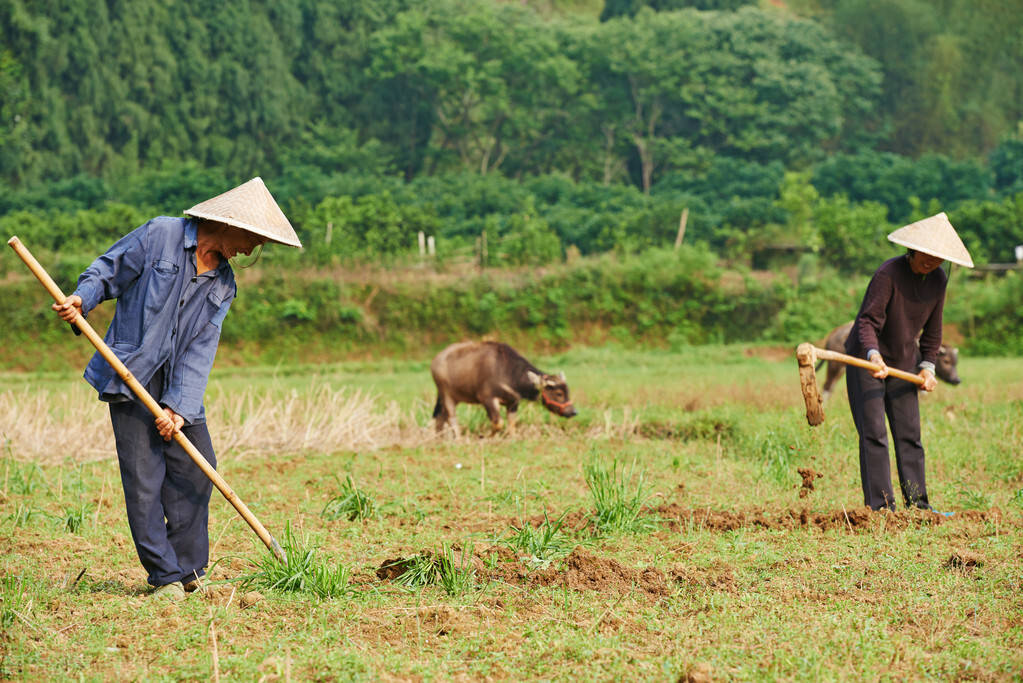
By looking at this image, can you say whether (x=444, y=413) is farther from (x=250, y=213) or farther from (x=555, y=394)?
(x=250, y=213)

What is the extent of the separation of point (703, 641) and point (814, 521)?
2509mm

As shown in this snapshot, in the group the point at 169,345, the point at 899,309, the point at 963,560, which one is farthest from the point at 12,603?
the point at 899,309

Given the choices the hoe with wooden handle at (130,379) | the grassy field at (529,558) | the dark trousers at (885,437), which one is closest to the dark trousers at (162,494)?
the hoe with wooden handle at (130,379)

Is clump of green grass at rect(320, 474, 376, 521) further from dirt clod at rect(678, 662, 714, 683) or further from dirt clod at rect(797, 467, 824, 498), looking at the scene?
dirt clod at rect(678, 662, 714, 683)

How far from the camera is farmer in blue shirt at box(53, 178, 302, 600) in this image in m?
5.09

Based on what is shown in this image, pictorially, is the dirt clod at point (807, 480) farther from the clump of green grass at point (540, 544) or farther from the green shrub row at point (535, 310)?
the green shrub row at point (535, 310)

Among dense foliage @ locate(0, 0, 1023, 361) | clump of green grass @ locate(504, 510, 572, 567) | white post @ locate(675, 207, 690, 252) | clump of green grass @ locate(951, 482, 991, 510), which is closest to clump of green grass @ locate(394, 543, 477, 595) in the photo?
clump of green grass @ locate(504, 510, 572, 567)

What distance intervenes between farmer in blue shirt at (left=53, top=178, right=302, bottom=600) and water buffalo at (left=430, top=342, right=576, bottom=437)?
600 centimetres

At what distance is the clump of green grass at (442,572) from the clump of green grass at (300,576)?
315 mm

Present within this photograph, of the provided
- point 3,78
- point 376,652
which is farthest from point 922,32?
point 376,652

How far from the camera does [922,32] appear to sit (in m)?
50.4

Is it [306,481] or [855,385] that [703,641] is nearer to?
[855,385]

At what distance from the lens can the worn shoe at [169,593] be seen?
501 centimetres

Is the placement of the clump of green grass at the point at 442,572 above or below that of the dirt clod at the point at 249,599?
below
